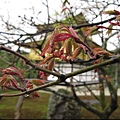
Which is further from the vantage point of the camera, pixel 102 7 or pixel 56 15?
pixel 56 15

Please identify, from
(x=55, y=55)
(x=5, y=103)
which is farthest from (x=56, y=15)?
(x=5, y=103)

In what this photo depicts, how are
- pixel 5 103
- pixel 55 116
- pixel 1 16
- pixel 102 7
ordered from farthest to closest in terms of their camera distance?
1. pixel 5 103
2. pixel 55 116
3. pixel 1 16
4. pixel 102 7

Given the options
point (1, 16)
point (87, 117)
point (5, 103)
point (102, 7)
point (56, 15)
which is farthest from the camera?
point (5, 103)

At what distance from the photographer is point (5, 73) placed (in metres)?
0.58

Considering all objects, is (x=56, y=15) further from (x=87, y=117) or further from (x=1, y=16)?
(x=87, y=117)

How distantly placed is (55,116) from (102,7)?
3.95 metres

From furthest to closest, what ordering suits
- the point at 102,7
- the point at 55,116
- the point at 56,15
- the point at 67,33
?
the point at 55,116 → the point at 56,15 → the point at 102,7 → the point at 67,33

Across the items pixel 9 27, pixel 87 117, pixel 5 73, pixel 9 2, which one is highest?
pixel 9 2

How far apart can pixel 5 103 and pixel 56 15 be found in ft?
17.4

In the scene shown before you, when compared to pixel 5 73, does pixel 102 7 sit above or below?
above

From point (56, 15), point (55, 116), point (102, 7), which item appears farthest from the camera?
point (55, 116)

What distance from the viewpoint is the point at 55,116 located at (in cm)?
609

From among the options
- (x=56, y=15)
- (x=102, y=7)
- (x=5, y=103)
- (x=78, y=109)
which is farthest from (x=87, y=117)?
(x=102, y=7)

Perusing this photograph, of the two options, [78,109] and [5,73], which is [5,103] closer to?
[78,109]
